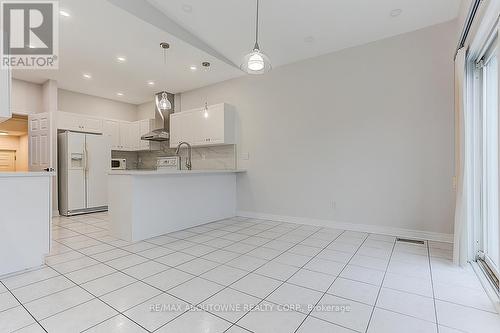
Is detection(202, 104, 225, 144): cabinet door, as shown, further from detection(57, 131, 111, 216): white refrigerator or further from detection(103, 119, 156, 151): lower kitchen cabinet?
detection(57, 131, 111, 216): white refrigerator

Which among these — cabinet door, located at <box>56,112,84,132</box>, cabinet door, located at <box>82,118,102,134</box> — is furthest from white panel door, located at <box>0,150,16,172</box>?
cabinet door, located at <box>82,118,102,134</box>

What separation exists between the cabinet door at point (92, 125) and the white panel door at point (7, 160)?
239 centimetres

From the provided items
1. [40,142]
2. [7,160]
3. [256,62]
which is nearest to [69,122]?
[40,142]

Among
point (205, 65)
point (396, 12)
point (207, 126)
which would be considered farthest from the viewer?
point (207, 126)

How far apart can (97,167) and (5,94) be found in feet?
11.1

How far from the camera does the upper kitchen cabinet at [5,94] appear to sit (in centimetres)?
212

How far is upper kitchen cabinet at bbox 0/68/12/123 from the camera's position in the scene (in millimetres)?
2121

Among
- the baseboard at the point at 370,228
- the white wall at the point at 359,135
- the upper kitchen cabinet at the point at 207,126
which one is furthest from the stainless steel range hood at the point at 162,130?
the baseboard at the point at 370,228

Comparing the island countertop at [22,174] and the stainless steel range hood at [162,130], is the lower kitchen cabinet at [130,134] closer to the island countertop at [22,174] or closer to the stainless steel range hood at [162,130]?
the stainless steel range hood at [162,130]

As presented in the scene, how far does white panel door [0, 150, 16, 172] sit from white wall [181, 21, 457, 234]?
5845 millimetres

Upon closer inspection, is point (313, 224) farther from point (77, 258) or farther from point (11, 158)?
point (11, 158)

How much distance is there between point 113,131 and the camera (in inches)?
239

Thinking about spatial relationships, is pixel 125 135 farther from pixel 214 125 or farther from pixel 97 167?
pixel 214 125

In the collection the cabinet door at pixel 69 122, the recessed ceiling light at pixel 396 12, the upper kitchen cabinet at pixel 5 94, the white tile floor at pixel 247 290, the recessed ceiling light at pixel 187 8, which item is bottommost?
the white tile floor at pixel 247 290
